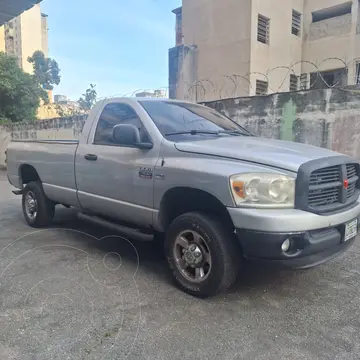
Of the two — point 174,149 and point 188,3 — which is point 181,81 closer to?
point 188,3

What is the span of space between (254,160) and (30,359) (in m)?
2.15

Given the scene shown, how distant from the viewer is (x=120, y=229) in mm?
3998

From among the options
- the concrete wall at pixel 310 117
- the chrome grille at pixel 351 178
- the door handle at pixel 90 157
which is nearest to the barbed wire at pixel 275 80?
the concrete wall at pixel 310 117

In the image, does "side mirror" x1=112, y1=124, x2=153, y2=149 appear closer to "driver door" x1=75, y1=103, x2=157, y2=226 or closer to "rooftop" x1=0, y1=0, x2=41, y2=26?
"driver door" x1=75, y1=103, x2=157, y2=226

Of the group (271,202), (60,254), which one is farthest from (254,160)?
(60,254)

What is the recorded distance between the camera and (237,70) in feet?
54.3

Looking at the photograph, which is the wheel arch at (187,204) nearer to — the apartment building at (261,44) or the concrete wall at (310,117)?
the concrete wall at (310,117)

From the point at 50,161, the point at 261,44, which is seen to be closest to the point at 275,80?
the point at 261,44

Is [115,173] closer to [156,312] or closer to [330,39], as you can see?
[156,312]

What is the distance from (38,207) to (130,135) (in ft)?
8.68

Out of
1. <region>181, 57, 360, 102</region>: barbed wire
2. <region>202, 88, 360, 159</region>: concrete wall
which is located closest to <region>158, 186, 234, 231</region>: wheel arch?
<region>202, 88, 360, 159</region>: concrete wall

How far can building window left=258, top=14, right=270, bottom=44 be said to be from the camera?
16.6 metres

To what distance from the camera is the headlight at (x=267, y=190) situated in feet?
9.16

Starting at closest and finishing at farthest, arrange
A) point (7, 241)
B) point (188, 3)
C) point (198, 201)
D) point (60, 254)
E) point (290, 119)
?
point (198, 201) → point (60, 254) → point (7, 241) → point (290, 119) → point (188, 3)
